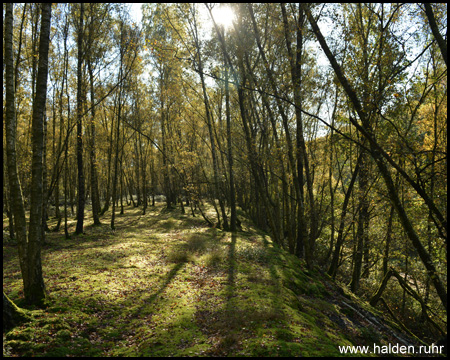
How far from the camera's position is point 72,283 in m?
8.67

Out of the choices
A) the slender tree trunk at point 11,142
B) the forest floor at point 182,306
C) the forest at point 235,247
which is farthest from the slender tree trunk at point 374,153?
the slender tree trunk at point 11,142

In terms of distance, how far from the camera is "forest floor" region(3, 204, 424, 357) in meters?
5.70

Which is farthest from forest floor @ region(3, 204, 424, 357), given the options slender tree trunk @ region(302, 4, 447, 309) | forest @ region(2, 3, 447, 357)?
slender tree trunk @ region(302, 4, 447, 309)

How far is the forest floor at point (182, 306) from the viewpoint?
5695mm

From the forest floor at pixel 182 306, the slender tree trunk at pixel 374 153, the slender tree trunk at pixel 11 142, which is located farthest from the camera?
the slender tree trunk at pixel 374 153

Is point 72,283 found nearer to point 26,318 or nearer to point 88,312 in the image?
point 88,312

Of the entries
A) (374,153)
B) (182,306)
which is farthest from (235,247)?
(374,153)

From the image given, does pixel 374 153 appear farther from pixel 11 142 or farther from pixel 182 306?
pixel 11 142

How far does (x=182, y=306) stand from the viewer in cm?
820

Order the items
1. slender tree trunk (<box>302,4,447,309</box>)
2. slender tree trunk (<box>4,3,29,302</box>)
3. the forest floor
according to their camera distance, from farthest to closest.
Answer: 1. slender tree trunk (<box>302,4,447,309</box>)
2. slender tree trunk (<box>4,3,29,302</box>)
3. the forest floor

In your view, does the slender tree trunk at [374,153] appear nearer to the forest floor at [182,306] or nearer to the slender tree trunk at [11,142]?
the forest floor at [182,306]

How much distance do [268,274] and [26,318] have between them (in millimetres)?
8389

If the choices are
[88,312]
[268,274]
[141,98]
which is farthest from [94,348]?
[141,98]

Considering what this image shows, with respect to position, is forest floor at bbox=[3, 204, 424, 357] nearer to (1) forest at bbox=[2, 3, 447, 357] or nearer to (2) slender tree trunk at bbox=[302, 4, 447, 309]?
(1) forest at bbox=[2, 3, 447, 357]
